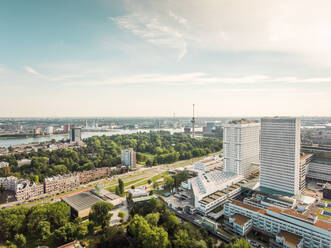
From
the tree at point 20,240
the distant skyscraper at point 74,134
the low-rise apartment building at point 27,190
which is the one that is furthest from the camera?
the distant skyscraper at point 74,134

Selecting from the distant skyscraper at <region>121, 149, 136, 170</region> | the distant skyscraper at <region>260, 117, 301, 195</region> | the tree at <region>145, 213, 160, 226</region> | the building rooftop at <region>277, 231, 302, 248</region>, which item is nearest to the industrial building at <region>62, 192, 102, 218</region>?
the tree at <region>145, 213, 160, 226</region>

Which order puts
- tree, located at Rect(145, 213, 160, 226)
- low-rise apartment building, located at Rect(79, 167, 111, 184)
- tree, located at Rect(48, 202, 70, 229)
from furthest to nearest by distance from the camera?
1. low-rise apartment building, located at Rect(79, 167, 111, 184)
2. tree, located at Rect(48, 202, 70, 229)
3. tree, located at Rect(145, 213, 160, 226)

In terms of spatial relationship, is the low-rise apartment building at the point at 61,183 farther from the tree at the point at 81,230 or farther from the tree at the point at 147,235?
the tree at the point at 147,235

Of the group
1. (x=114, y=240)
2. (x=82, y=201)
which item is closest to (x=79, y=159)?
(x=82, y=201)

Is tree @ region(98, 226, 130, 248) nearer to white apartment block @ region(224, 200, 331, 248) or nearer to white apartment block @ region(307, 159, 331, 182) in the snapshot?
white apartment block @ region(224, 200, 331, 248)

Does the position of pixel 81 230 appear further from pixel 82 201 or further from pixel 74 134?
pixel 74 134

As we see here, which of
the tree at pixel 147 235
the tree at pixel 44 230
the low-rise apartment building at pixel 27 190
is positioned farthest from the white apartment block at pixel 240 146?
the low-rise apartment building at pixel 27 190

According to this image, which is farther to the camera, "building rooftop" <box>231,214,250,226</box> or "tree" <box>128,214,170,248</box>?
"building rooftop" <box>231,214,250,226</box>
